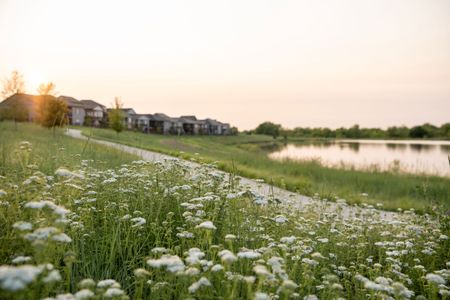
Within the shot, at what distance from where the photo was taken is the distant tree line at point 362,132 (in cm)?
10723

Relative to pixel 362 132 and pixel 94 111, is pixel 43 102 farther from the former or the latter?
pixel 362 132

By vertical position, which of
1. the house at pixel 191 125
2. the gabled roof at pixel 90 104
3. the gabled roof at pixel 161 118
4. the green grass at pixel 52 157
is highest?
the gabled roof at pixel 90 104

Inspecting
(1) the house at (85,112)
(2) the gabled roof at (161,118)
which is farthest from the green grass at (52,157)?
(2) the gabled roof at (161,118)

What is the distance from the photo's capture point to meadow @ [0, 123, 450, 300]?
102 inches

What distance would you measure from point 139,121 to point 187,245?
323 ft

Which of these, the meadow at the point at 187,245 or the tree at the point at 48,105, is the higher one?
the tree at the point at 48,105

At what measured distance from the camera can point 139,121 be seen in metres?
98.9

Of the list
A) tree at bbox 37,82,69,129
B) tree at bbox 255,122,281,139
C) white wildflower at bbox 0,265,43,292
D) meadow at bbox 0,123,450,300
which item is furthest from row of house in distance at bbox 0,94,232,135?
white wildflower at bbox 0,265,43,292

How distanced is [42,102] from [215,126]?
95.1 meters

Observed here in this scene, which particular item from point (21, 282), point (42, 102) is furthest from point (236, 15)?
point (42, 102)

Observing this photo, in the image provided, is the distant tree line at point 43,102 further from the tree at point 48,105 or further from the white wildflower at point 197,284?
the white wildflower at point 197,284

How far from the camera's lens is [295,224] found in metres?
5.62

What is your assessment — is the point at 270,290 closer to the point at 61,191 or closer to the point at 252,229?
the point at 252,229

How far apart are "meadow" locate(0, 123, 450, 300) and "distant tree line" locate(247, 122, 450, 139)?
11210 centimetres
